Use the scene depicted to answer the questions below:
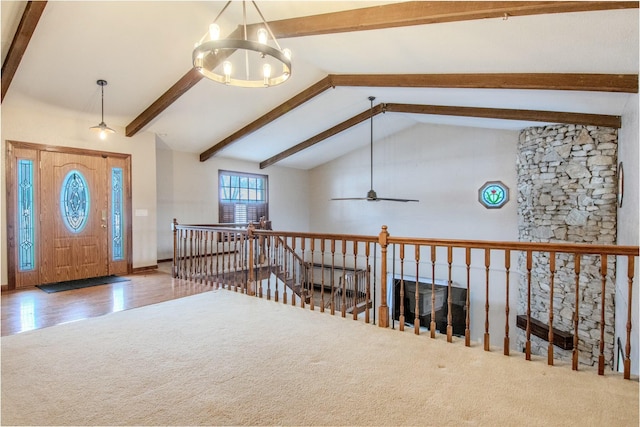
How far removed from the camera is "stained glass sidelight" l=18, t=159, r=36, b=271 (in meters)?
5.10

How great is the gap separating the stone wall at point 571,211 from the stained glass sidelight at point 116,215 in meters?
7.68

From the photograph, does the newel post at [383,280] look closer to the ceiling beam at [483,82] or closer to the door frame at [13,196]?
the ceiling beam at [483,82]

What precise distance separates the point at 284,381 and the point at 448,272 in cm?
245

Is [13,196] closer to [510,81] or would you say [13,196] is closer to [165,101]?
[165,101]

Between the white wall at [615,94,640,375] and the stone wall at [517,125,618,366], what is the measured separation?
0.36 metres

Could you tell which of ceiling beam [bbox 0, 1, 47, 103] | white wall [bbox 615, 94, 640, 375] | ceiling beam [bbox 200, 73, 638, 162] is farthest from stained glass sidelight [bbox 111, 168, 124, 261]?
white wall [bbox 615, 94, 640, 375]

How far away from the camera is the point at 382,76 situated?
16.3 feet

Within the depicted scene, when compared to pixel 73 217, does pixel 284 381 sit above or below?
below

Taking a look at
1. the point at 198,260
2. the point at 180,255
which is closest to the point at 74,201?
the point at 180,255

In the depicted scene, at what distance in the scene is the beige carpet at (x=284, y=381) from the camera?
2004 millimetres

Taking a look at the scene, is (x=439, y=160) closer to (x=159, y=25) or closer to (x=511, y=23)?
(x=511, y=23)

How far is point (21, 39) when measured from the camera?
3.57 meters

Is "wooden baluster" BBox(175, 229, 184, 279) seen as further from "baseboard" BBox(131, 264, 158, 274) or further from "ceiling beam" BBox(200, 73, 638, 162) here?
"ceiling beam" BBox(200, 73, 638, 162)

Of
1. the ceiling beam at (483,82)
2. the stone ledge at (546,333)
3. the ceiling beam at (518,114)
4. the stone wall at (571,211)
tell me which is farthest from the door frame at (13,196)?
the stone ledge at (546,333)
